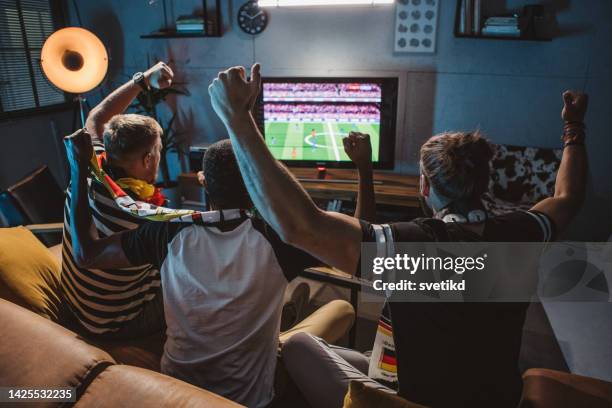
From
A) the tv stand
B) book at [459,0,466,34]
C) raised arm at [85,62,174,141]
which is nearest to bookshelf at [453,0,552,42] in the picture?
book at [459,0,466,34]

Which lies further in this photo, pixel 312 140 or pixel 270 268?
pixel 312 140

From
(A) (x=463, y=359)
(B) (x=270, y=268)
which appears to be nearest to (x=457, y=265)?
(A) (x=463, y=359)

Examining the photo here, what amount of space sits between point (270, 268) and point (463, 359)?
558 mm

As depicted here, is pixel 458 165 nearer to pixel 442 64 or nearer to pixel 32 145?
pixel 442 64

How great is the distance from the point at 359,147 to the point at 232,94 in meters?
0.61

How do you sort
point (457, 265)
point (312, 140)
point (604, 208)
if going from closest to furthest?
point (457, 265)
point (604, 208)
point (312, 140)

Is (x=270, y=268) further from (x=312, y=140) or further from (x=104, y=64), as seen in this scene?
(x=104, y=64)

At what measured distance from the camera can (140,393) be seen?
980 millimetres

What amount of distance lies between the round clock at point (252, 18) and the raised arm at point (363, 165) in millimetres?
2856

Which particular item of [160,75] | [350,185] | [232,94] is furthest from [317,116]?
[232,94]

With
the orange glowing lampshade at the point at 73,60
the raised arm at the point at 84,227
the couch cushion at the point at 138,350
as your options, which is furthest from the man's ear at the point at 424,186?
the orange glowing lampshade at the point at 73,60

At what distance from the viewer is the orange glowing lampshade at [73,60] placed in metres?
3.27

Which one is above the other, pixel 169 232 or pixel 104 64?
pixel 104 64

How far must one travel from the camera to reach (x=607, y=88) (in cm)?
319
